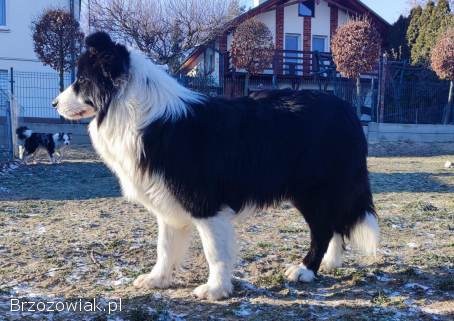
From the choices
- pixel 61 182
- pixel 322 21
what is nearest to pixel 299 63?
pixel 322 21

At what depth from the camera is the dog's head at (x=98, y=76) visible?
3.43m

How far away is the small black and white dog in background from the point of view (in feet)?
42.5

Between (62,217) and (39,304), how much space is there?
297cm

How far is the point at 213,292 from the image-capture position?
3.52m

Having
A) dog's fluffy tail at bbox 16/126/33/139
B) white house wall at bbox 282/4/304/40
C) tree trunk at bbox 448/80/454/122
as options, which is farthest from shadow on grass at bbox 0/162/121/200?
white house wall at bbox 282/4/304/40

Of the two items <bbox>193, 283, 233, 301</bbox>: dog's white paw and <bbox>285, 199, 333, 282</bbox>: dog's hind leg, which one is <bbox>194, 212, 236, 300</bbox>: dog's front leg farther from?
<bbox>285, 199, 333, 282</bbox>: dog's hind leg

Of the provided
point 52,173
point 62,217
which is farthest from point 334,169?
point 52,173

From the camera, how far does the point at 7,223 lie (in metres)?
5.84

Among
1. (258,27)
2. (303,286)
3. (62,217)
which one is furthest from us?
(258,27)

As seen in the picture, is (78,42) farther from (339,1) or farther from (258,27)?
(339,1)

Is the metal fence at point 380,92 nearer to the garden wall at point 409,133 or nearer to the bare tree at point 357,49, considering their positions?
the garden wall at point 409,133

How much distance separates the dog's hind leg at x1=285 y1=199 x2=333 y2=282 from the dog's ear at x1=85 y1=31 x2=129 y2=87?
67.8 inches

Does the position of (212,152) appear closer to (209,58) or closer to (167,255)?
(167,255)

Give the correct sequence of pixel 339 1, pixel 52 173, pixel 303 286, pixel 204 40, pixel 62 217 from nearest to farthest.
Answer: pixel 303 286, pixel 62 217, pixel 52 173, pixel 204 40, pixel 339 1
